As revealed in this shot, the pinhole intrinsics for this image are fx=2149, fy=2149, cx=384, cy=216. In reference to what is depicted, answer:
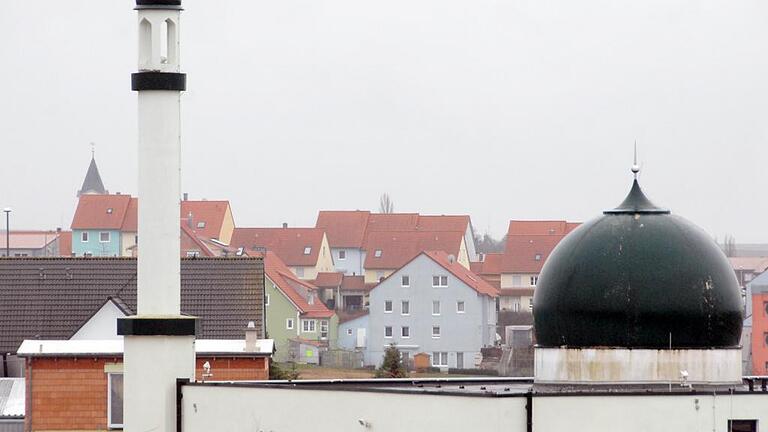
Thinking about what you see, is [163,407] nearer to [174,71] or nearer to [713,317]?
[174,71]

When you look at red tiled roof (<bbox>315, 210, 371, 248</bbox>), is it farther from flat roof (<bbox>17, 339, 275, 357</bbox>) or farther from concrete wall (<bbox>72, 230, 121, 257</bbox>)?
flat roof (<bbox>17, 339, 275, 357</bbox>)

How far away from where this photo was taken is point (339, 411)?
1377 inches

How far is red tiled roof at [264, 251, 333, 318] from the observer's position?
13500 centimetres

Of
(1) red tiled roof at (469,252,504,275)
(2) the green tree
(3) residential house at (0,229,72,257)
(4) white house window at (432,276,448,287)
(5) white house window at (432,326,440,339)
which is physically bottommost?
(2) the green tree

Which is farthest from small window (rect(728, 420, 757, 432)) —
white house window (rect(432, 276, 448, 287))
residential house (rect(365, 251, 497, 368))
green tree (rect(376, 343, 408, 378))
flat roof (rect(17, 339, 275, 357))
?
white house window (rect(432, 276, 448, 287))

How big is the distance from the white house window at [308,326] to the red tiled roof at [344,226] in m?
42.6

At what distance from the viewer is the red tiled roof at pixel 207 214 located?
174m

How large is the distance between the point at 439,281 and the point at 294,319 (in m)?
9.49

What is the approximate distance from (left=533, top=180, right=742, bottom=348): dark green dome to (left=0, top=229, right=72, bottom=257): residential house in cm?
14259

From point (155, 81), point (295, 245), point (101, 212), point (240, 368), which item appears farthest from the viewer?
point (295, 245)

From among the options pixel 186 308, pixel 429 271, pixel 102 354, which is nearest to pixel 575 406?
pixel 102 354

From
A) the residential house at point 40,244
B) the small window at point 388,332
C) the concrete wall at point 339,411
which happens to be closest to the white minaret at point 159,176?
the concrete wall at point 339,411

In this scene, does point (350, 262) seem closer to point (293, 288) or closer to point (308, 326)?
point (293, 288)

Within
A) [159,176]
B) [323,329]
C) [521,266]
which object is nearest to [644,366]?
[159,176]
